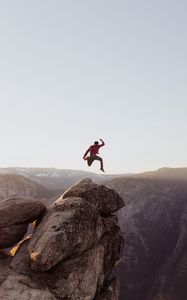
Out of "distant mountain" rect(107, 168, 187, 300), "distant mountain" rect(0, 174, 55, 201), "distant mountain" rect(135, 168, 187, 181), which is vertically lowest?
"distant mountain" rect(107, 168, 187, 300)

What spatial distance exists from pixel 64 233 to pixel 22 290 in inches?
169

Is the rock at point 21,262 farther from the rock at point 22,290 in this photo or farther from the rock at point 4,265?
the rock at point 22,290

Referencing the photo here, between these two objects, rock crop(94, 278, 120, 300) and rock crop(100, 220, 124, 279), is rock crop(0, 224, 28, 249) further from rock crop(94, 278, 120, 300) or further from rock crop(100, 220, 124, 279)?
rock crop(94, 278, 120, 300)

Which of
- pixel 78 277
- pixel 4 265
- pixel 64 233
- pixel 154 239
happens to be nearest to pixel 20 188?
pixel 154 239

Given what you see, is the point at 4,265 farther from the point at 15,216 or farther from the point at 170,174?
the point at 170,174

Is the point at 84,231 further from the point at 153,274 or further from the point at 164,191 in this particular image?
the point at 164,191

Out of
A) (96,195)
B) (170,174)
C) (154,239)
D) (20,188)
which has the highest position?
(170,174)

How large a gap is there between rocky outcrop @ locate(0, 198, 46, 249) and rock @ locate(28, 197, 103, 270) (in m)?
1.32

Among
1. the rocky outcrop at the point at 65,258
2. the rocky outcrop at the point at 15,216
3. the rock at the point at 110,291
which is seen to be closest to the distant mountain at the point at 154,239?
the rock at the point at 110,291

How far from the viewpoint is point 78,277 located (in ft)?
72.6

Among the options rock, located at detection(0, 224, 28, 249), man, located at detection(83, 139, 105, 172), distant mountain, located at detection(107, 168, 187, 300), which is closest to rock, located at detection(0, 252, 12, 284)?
rock, located at detection(0, 224, 28, 249)

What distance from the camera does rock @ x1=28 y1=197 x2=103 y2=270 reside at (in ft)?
70.3

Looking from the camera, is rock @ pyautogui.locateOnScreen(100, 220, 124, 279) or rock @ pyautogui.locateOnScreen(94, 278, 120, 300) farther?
rock @ pyautogui.locateOnScreen(100, 220, 124, 279)

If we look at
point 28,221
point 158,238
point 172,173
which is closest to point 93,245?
point 28,221
